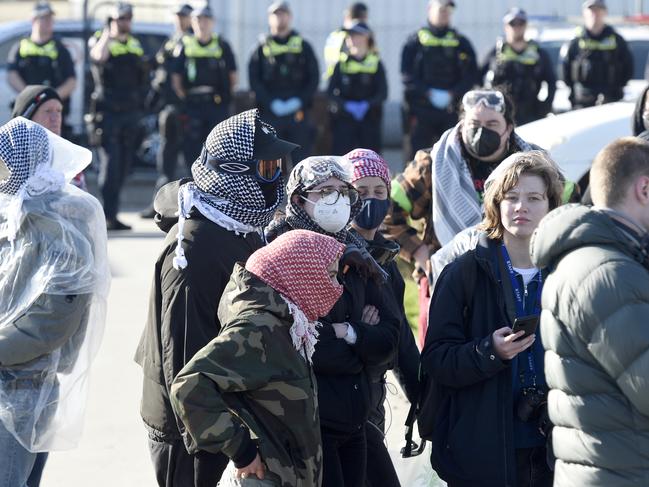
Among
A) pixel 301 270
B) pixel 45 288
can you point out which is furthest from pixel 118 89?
pixel 301 270

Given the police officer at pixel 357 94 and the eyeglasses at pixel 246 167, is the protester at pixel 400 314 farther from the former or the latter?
the police officer at pixel 357 94

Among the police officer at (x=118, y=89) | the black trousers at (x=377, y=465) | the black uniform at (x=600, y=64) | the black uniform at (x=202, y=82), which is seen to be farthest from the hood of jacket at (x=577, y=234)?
the black uniform at (x=202, y=82)

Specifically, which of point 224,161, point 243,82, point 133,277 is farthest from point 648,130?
point 243,82

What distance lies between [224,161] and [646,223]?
1.37 m

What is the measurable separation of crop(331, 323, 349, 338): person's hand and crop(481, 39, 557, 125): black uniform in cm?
837

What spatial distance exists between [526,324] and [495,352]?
0.13 m

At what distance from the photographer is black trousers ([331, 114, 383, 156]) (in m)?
13.1

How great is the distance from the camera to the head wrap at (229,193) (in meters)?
4.11

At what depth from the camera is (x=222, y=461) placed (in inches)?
159

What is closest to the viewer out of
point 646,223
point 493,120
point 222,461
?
point 646,223

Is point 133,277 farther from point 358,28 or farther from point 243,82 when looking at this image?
point 243,82

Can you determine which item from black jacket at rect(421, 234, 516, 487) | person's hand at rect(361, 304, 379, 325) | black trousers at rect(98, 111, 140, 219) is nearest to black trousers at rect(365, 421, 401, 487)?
black jacket at rect(421, 234, 516, 487)

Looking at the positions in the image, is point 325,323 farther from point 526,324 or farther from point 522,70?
point 522,70

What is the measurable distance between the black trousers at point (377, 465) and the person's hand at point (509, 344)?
682mm
